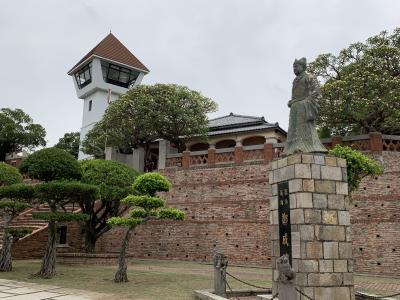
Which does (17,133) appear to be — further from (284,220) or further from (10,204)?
(284,220)

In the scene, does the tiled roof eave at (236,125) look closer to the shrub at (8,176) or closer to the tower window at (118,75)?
the tower window at (118,75)

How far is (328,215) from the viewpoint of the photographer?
28.8 feet

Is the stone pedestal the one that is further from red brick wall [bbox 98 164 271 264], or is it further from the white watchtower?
the white watchtower

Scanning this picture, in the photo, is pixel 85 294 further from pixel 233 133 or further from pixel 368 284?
pixel 233 133

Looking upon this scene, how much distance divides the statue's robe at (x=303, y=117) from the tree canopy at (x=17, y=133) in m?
33.4

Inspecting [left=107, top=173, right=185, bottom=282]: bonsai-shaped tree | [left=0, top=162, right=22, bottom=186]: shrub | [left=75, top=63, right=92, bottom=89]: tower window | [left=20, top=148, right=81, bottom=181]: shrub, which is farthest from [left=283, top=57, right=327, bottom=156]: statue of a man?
[left=75, top=63, right=92, bottom=89]: tower window

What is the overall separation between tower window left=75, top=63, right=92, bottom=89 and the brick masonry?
21113 mm

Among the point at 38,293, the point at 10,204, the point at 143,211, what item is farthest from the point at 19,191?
the point at 38,293

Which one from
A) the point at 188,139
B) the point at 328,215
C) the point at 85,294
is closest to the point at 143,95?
the point at 188,139

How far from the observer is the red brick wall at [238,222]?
1731 centimetres

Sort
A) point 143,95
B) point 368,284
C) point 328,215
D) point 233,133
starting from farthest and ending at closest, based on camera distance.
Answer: point 233,133
point 143,95
point 368,284
point 328,215

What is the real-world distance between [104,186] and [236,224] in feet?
23.2

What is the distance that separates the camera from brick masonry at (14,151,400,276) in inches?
682

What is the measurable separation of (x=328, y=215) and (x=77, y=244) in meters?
18.5
